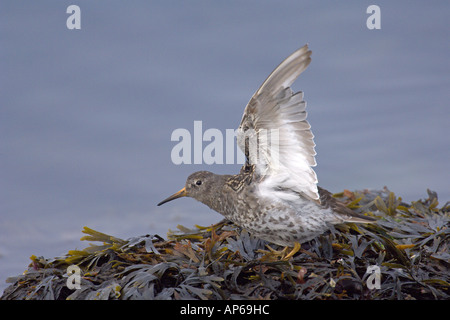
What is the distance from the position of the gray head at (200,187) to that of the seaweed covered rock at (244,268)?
0.66 metres

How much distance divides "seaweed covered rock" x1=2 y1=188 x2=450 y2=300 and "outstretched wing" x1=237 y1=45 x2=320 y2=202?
0.70 m

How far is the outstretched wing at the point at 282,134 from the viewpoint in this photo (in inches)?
203

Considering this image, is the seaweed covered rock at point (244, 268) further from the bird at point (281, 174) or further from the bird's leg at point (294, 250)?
the bird at point (281, 174)

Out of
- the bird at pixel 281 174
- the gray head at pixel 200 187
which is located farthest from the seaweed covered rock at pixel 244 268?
the gray head at pixel 200 187

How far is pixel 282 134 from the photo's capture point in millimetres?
5344

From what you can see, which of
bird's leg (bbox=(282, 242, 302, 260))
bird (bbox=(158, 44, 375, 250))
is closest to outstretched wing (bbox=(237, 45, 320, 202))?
bird (bbox=(158, 44, 375, 250))

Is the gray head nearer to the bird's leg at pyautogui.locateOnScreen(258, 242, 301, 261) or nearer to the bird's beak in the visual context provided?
the bird's beak

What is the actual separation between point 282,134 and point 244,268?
1543mm
